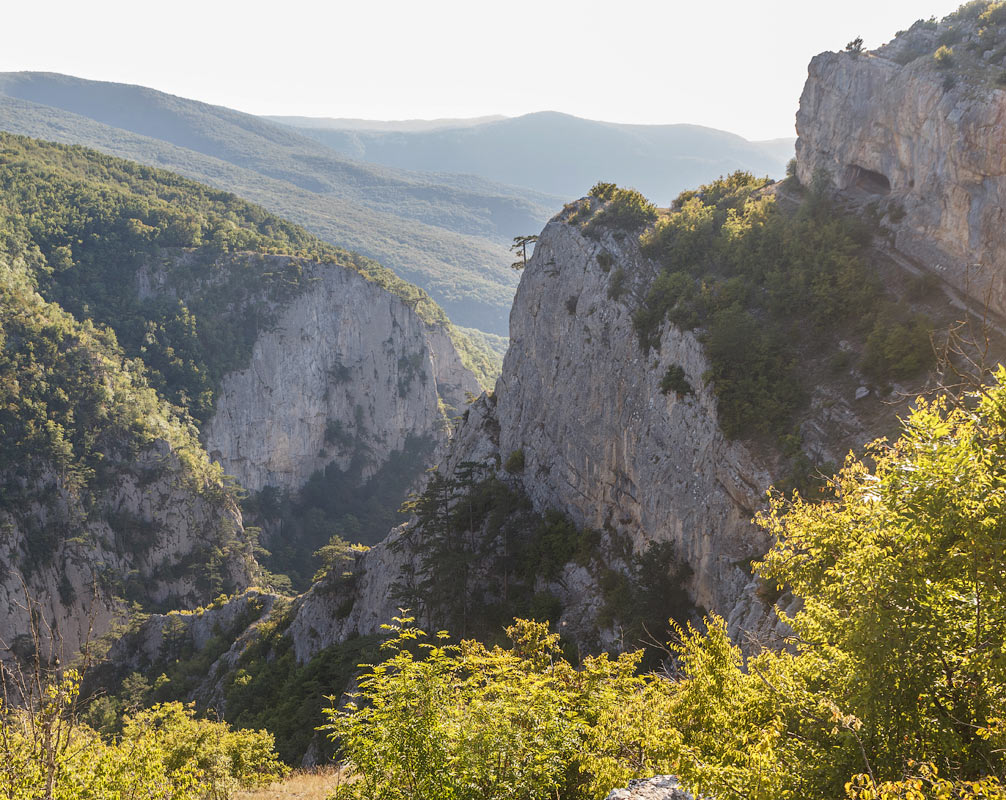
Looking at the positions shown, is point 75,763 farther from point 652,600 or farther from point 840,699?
point 652,600

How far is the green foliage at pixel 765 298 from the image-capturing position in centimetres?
2523

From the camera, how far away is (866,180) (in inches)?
1268

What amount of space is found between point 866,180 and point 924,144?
5.57 metres

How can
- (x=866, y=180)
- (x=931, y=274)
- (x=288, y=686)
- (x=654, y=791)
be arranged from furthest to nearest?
(x=288, y=686)
(x=866, y=180)
(x=931, y=274)
(x=654, y=791)

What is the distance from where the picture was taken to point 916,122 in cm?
2728

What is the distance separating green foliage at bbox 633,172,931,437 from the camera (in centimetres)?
2523

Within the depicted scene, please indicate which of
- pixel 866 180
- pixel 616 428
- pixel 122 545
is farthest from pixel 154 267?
pixel 866 180

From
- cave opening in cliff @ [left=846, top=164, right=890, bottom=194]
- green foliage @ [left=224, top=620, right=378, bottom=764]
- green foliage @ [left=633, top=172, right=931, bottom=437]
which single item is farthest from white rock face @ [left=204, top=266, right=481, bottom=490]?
cave opening in cliff @ [left=846, top=164, right=890, bottom=194]

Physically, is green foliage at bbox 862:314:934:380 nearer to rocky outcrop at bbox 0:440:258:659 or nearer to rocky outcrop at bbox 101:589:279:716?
rocky outcrop at bbox 101:589:279:716

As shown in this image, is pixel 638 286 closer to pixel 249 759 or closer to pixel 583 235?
pixel 583 235

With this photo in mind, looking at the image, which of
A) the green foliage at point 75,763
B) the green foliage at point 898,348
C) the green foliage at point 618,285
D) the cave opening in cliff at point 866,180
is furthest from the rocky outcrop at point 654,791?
the cave opening in cliff at point 866,180

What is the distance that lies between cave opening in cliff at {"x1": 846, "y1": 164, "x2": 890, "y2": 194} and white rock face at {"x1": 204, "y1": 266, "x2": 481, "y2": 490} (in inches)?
3640

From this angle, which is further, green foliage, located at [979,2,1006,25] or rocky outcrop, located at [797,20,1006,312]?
green foliage, located at [979,2,1006,25]

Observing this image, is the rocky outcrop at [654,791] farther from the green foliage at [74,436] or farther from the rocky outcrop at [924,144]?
the green foliage at [74,436]
